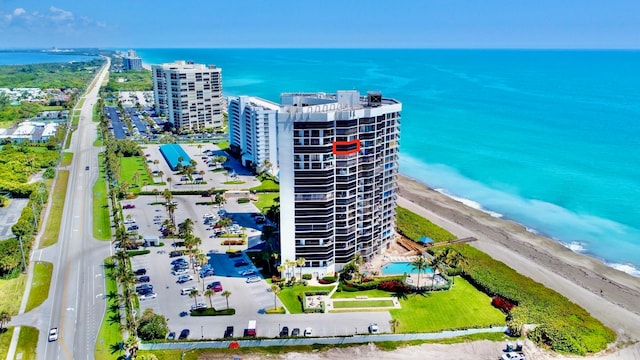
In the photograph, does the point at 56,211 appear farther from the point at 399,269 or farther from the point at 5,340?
the point at 399,269

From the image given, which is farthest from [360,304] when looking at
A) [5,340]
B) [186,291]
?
[5,340]

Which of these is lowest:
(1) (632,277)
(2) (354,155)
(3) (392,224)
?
(1) (632,277)

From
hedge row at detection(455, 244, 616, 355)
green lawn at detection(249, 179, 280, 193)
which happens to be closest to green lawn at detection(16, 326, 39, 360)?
hedge row at detection(455, 244, 616, 355)

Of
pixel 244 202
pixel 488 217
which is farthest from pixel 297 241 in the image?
pixel 488 217

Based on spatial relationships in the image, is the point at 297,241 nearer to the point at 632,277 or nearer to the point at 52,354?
the point at 52,354

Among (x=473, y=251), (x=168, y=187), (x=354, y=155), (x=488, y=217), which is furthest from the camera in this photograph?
(x=168, y=187)

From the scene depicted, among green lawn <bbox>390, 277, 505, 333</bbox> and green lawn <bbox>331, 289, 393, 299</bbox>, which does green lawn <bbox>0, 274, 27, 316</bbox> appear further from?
green lawn <bbox>390, 277, 505, 333</bbox>
